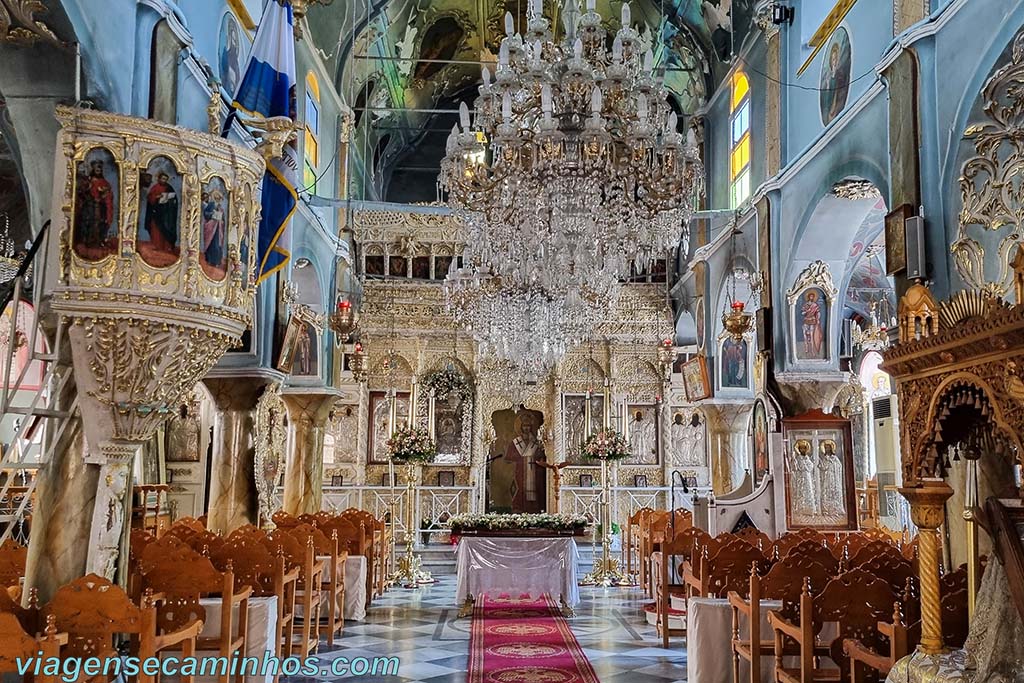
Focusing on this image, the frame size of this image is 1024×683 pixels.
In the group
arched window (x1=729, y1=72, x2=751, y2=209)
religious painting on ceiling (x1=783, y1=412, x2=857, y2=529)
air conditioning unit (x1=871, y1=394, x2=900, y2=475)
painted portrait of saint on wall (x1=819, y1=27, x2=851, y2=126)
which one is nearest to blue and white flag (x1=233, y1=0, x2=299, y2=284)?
painted portrait of saint on wall (x1=819, y1=27, x2=851, y2=126)

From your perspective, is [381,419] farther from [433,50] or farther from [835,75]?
[835,75]

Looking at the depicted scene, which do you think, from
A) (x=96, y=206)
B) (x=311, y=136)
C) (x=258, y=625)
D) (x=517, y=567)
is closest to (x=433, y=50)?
(x=311, y=136)

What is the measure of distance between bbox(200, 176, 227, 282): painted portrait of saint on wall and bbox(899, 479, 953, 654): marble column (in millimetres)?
4232

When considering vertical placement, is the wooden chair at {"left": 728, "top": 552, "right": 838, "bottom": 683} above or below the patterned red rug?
above

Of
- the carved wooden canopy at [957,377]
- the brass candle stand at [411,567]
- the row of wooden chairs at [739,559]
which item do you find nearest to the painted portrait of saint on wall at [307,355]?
the brass candle stand at [411,567]

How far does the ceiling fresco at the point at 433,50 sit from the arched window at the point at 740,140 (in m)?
0.62

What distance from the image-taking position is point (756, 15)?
13305 mm

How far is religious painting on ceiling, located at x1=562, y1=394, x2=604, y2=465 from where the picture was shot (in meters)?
20.6

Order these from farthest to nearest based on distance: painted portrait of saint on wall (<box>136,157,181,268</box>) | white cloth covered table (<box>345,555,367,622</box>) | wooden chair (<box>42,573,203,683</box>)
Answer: white cloth covered table (<box>345,555,367,622</box>) < painted portrait of saint on wall (<box>136,157,181,268</box>) < wooden chair (<box>42,573,203,683</box>)

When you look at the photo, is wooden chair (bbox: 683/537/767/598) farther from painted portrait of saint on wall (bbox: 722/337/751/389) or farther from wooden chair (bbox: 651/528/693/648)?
painted portrait of saint on wall (bbox: 722/337/751/389)

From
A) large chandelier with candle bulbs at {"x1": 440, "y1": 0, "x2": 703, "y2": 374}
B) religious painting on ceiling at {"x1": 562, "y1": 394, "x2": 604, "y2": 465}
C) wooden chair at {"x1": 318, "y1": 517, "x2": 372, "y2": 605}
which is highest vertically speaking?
large chandelier with candle bulbs at {"x1": 440, "y1": 0, "x2": 703, "y2": 374}

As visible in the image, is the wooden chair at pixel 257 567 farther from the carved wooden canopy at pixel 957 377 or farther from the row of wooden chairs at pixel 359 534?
the carved wooden canopy at pixel 957 377

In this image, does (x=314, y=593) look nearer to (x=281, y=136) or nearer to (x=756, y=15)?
(x=281, y=136)

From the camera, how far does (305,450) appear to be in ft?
50.9
